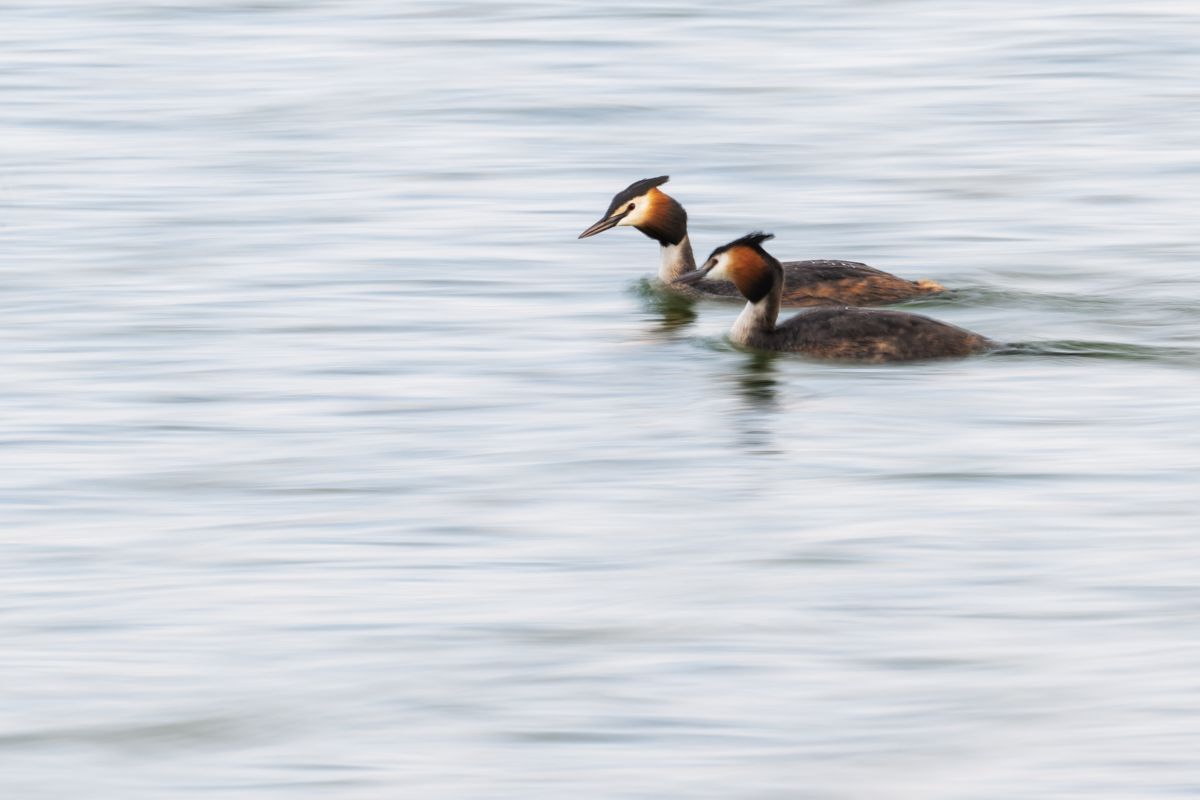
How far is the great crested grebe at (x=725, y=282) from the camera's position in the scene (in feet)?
52.0

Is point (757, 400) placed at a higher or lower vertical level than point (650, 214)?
lower

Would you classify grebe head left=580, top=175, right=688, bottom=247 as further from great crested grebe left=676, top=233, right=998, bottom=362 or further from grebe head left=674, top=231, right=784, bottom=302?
grebe head left=674, top=231, right=784, bottom=302

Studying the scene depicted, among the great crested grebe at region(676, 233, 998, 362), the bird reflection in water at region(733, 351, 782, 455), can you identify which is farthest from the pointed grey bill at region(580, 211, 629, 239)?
the bird reflection in water at region(733, 351, 782, 455)

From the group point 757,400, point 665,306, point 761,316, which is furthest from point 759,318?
point 665,306

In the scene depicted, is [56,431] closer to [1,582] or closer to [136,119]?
[1,582]

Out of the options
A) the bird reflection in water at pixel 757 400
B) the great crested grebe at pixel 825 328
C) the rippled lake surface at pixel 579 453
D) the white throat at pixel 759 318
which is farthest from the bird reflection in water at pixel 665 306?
the bird reflection in water at pixel 757 400

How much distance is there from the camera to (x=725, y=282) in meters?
16.9

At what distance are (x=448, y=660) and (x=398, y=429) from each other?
12.2ft

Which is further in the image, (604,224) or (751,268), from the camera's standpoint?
(604,224)

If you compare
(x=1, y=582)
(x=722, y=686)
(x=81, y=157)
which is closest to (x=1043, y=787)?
(x=722, y=686)

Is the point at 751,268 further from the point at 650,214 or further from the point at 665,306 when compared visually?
the point at 650,214

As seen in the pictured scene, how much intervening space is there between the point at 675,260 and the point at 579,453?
16.6 ft

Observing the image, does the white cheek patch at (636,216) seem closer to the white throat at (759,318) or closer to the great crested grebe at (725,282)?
the great crested grebe at (725,282)

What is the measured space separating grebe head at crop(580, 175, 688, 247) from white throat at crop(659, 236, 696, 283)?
0.03 m
